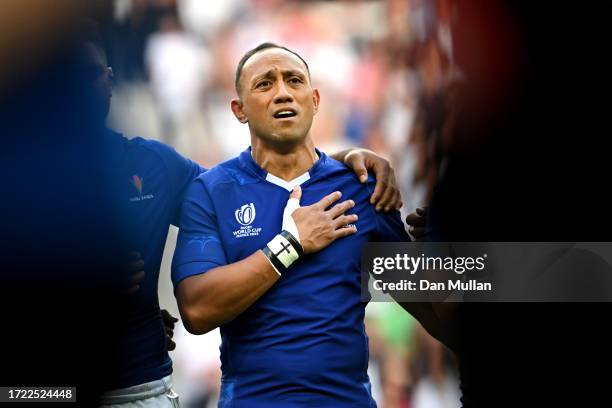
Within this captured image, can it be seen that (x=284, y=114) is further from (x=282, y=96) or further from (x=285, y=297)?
(x=285, y=297)

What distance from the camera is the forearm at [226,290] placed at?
2.00 m

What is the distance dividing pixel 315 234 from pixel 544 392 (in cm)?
69

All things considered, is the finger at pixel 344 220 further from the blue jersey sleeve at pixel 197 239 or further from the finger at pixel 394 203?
the blue jersey sleeve at pixel 197 239

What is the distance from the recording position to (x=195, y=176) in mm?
2375

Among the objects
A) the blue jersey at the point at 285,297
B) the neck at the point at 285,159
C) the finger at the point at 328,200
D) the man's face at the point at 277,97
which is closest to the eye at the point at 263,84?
Result: the man's face at the point at 277,97

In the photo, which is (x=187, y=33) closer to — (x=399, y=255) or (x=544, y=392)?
(x=399, y=255)

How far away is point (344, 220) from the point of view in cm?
212

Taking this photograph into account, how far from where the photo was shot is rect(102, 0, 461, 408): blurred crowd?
15.1ft

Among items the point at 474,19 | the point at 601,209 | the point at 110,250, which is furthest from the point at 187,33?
the point at 601,209

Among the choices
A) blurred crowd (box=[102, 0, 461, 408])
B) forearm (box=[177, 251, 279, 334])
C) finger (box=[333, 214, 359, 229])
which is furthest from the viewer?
blurred crowd (box=[102, 0, 461, 408])

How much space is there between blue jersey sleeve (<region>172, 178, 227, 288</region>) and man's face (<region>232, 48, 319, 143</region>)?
0.82 ft

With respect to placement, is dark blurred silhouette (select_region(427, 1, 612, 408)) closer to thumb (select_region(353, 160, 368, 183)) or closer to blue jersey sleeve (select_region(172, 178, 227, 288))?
thumb (select_region(353, 160, 368, 183))

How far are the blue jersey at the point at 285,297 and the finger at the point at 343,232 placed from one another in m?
0.04

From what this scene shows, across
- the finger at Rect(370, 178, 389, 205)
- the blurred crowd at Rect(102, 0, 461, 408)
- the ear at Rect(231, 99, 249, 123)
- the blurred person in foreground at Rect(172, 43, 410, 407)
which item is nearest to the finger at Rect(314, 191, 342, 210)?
the blurred person in foreground at Rect(172, 43, 410, 407)
